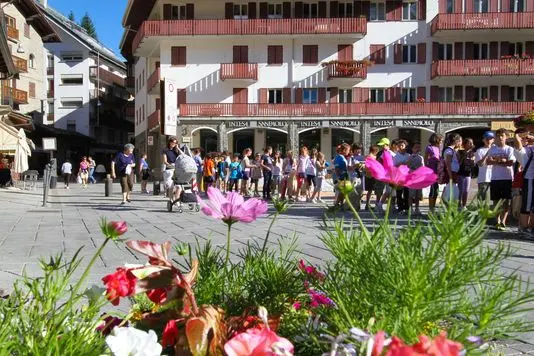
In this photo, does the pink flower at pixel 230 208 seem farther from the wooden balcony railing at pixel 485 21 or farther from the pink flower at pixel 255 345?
the wooden balcony railing at pixel 485 21

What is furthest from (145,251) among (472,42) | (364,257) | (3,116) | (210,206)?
(472,42)

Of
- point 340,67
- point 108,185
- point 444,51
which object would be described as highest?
point 444,51

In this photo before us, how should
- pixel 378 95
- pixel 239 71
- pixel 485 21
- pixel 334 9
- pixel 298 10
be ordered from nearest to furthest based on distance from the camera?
pixel 485 21 → pixel 239 71 → pixel 378 95 → pixel 334 9 → pixel 298 10

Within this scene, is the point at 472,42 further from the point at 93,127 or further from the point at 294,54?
the point at 93,127

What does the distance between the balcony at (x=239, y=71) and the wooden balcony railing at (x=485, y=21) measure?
11115 millimetres

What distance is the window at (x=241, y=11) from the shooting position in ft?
134

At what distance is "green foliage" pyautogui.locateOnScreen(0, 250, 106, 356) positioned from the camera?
1.32 m

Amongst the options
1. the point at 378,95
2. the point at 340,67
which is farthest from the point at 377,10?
the point at 378,95

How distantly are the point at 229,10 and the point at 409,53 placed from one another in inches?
450

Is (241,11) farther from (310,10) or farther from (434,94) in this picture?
(434,94)

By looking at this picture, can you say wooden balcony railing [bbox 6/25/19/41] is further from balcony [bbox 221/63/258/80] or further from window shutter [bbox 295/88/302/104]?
window shutter [bbox 295/88/302/104]

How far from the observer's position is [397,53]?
39875 mm

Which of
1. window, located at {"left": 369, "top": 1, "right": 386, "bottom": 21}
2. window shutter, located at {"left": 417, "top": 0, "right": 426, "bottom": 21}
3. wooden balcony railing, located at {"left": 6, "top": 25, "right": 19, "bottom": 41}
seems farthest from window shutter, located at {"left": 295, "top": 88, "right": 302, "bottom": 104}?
wooden balcony railing, located at {"left": 6, "top": 25, "right": 19, "bottom": 41}

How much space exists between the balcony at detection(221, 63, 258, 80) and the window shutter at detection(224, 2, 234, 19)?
11.2 feet
